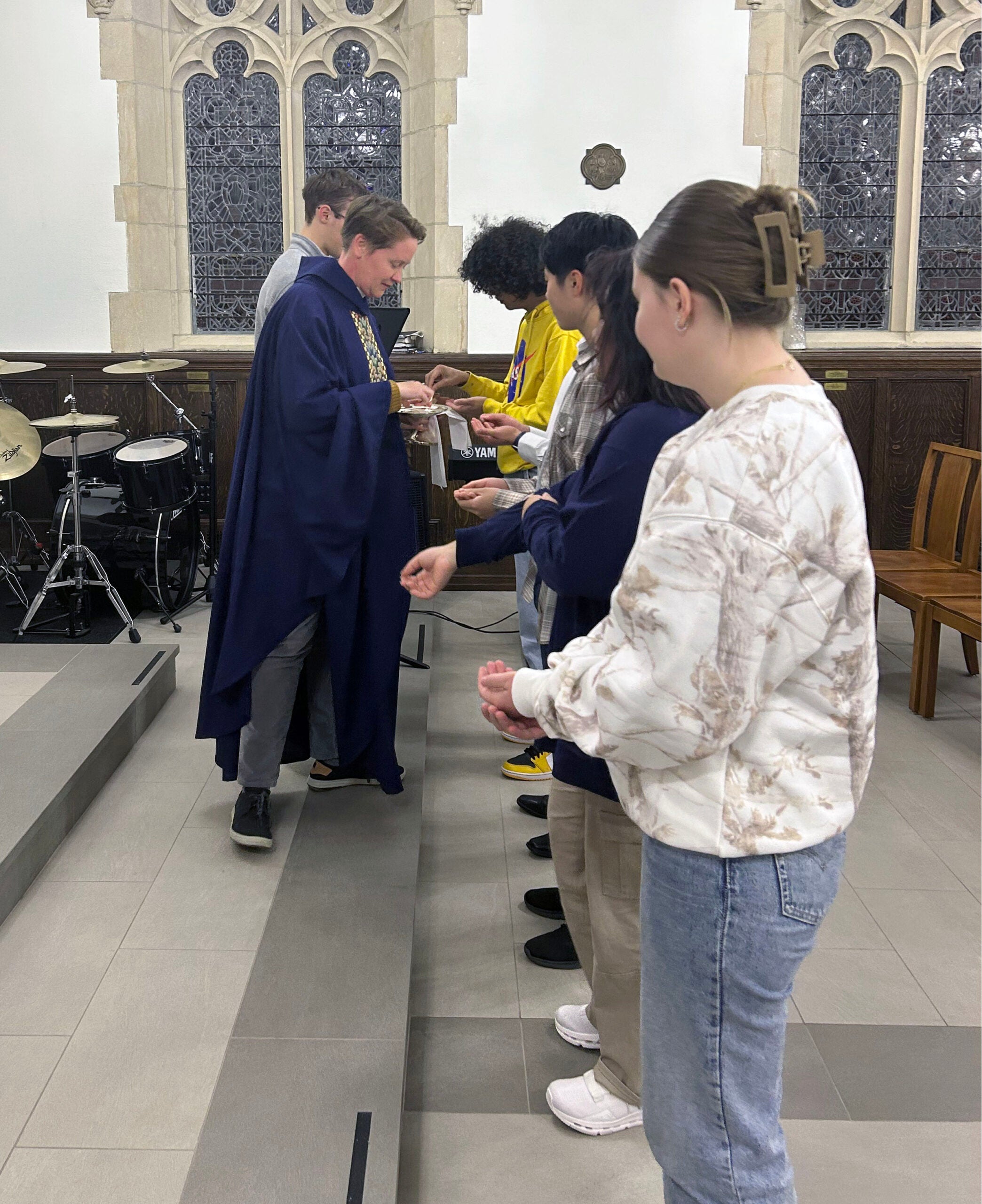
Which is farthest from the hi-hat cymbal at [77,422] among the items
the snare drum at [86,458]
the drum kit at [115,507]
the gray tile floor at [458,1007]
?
the gray tile floor at [458,1007]

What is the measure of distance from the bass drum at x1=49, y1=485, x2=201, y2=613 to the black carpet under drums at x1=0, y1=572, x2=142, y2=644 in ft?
0.48

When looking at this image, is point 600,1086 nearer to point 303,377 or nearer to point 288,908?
point 288,908

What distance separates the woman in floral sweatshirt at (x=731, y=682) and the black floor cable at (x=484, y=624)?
414 centimetres

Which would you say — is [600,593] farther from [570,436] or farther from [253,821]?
[253,821]

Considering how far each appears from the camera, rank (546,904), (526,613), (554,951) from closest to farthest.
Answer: (554,951)
(546,904)
(526,613)

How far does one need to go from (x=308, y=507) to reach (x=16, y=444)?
2.79m

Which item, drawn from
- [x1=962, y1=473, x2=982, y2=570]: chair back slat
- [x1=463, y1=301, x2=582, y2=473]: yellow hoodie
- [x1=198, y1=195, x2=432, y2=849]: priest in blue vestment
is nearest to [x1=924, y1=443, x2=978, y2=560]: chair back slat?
[x1=962, y1=473, x2=982, y2=570]: chair back slat

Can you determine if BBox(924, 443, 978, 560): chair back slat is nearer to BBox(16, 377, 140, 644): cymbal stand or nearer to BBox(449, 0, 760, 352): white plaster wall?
BBox(449, 0, 760, 352): white plaster wall

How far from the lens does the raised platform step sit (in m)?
2.84

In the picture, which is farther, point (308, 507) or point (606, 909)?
point (308, 507)

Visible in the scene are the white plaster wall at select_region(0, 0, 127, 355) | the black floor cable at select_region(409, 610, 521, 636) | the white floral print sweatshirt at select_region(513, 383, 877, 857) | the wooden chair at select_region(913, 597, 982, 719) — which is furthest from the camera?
the white plaster wall at select_region(0, 0, 127, 355)

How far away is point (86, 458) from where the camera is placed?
227 inches

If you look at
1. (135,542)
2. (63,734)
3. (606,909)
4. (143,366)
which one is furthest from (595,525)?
(143,366)

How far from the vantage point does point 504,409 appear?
3.46 meters
